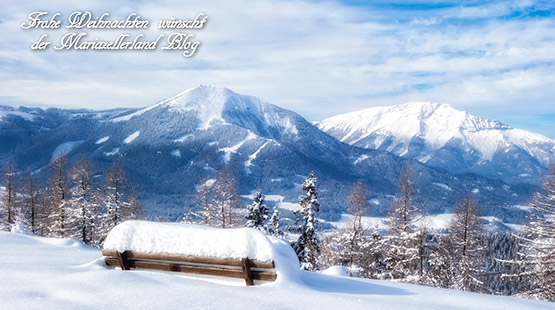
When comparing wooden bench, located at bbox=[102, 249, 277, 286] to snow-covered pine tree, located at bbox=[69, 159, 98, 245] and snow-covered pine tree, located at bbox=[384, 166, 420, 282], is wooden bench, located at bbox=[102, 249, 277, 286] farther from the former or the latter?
snow-covered pine tree, located at bbox=[69, 159, 98, 245]

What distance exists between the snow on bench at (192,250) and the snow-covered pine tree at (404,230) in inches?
686

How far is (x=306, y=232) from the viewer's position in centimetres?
2669

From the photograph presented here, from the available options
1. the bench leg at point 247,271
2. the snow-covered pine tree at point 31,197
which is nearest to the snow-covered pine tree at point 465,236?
the bench leg at point 247,271

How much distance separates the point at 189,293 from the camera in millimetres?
5898

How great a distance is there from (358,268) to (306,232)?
429 centimetres

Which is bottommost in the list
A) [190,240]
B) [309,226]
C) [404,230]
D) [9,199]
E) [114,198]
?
[190,240]

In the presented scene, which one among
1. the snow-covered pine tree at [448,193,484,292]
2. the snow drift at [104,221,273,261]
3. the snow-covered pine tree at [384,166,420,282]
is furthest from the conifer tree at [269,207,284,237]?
the snow drift at [104,221,273,261]

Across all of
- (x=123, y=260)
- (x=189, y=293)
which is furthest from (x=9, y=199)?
(x=189, y=293)

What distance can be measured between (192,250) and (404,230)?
19125 mm

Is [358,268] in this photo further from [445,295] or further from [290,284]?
[290,284]

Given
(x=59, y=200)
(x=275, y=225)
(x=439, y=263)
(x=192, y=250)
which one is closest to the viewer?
(x=192, y=250)

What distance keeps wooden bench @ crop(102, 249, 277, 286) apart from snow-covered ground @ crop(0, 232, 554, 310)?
0.14m

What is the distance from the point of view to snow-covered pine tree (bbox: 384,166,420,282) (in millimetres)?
22047

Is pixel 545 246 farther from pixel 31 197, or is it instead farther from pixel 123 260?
pixel 31 197
